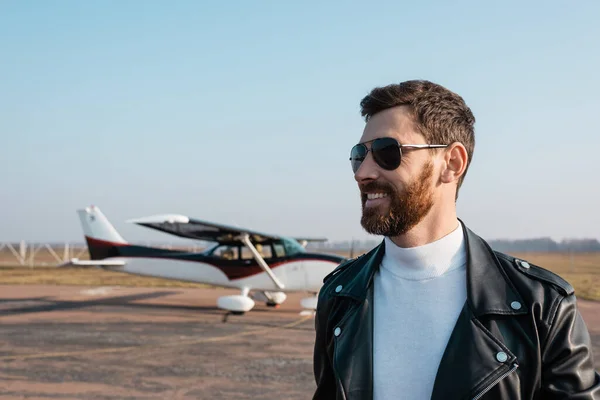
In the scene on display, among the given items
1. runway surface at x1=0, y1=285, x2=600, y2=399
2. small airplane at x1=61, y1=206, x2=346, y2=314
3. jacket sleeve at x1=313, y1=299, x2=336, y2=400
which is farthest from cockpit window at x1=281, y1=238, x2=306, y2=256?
jacket sleeve at x1=313, y1=299, x2=336, y2=400

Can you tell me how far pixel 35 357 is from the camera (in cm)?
838

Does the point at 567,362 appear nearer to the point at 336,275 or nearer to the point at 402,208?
the point at 402,208

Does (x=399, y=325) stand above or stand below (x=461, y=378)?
above

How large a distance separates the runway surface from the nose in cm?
522

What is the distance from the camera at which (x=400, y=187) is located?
1651 millimetres

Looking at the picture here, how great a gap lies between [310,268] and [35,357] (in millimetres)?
7127

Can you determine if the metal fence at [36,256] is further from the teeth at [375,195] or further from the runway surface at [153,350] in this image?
the teeth at [375,195]

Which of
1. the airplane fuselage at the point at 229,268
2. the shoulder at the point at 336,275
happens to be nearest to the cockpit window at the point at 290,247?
the airplane fuselage at the point at 229,268

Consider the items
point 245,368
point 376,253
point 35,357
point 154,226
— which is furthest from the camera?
point 154,226

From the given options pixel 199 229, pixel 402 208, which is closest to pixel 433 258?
pixel 402 208

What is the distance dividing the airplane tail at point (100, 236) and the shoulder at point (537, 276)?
51.8 feet

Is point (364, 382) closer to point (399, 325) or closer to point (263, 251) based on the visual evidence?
point (399, 325)

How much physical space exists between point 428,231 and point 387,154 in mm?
282

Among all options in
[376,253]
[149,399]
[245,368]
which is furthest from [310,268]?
[376,253]
